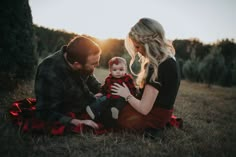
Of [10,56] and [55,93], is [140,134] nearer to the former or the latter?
[55,93]

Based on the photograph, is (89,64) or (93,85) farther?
(93,85)

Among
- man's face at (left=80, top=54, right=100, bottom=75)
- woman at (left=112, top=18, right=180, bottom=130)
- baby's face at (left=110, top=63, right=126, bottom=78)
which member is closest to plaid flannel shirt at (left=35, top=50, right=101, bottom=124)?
man's face at (left=80, top=54, right=100, bottom=75)

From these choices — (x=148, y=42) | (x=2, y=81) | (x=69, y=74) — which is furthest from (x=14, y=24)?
(x=148, y=42)

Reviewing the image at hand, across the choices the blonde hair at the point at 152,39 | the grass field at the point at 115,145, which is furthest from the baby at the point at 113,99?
the blonde hair at the point at 152,39

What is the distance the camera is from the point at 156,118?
294 centimetres

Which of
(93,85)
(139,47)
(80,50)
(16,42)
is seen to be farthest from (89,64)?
(16,42)

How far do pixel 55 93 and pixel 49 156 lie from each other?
94cm

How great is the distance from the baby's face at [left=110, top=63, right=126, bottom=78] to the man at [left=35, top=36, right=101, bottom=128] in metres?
0.32

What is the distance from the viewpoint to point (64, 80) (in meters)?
3.09

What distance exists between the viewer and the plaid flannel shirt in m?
2.84

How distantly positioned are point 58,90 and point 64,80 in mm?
206

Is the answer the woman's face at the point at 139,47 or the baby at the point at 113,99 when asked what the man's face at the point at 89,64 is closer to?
the baby at the point at 113,99

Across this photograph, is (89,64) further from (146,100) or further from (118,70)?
(146,100)

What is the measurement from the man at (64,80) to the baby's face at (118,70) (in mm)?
323
